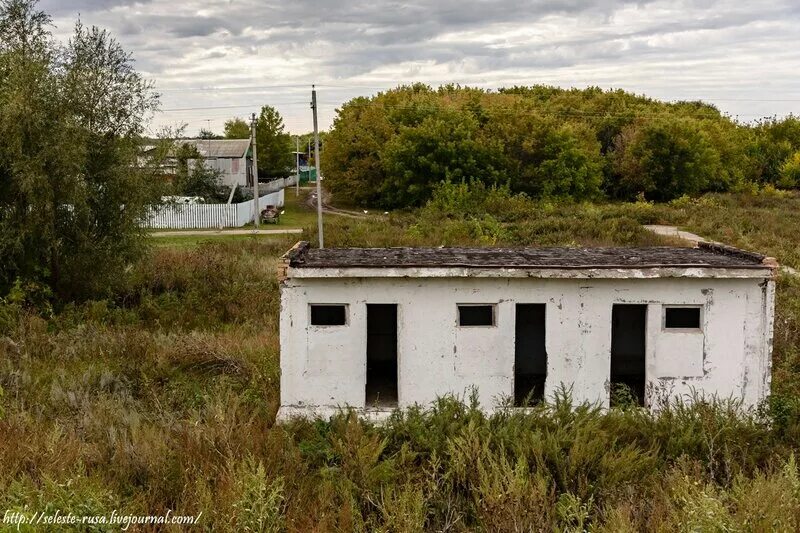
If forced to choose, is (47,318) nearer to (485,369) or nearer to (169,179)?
(169,179)

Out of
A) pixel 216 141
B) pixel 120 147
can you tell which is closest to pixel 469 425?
pixel 120 147

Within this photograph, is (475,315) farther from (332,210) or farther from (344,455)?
(332,210)

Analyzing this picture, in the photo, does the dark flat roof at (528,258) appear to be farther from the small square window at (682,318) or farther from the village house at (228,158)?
the village house at (228,158)

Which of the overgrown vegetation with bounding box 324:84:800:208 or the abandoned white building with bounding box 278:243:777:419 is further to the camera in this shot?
the overgrown vegetation with bounding box 324:84:800:208

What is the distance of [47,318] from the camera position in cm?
1633

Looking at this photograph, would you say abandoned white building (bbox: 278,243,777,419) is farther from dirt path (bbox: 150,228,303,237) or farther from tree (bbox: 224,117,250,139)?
tree (bbox: 224,117,250,139)

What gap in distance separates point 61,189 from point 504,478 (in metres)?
13.9

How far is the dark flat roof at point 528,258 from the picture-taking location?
30.5ft

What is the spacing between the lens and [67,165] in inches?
642

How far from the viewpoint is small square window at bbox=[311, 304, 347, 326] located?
31.6ft

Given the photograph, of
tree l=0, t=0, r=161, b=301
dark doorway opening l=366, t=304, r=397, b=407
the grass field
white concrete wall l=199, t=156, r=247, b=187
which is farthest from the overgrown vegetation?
the grass field

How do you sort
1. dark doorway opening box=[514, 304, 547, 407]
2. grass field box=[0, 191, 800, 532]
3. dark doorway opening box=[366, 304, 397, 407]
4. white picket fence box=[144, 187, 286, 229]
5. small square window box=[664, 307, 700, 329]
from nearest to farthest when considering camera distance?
1. grass field box=[0, 191, 800, 532]
2. small square window box=[664, 307, 700, 329]
3. dark doorway opening box=[514, 304, 547, 407]
4. dark doorway opening box=[366, 304, 397, 407]
5. white picket fence box=[144, 187, 286, 229]

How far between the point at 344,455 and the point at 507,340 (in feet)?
9.06

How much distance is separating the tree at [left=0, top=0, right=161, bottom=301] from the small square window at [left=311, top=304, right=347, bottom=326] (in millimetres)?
9827
